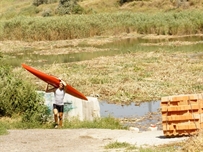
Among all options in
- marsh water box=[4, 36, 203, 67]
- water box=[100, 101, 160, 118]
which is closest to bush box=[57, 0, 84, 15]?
marsh water box=[4, 36, 203, 67]

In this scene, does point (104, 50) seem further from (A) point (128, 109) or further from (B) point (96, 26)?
(A) point (128, 109)


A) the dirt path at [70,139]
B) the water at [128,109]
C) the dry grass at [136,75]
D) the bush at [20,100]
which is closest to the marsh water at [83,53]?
the dry grass at [136,75]

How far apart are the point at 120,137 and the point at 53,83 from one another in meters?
4.55

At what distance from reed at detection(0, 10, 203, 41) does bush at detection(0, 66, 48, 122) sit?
4156 centimetres

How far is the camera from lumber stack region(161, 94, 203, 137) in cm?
1617

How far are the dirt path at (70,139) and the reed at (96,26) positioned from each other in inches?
1779

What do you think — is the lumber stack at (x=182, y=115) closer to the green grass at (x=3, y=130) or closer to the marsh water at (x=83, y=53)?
the green grass at (x=3, y=130)

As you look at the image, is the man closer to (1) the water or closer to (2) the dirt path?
(2) the dirt path

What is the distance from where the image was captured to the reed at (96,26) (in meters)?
63.2

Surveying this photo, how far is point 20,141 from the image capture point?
16.9 m

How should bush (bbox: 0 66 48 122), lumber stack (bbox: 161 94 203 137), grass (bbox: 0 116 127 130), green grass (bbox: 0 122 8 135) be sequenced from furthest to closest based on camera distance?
bush (bbox: 0 66 48 122), grass (bbox: 0 116 127 130), green grass (bbox: 0 122 8 135), lumber stack (bbox: 161 94 203 137)

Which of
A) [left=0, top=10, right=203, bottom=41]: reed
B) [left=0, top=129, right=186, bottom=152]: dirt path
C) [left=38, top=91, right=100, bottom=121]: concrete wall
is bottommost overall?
[left=0, top=129, right=186, bottom=152]: dirt path

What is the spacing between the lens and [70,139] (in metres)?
17.0

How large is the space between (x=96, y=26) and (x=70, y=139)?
50.2 meters
